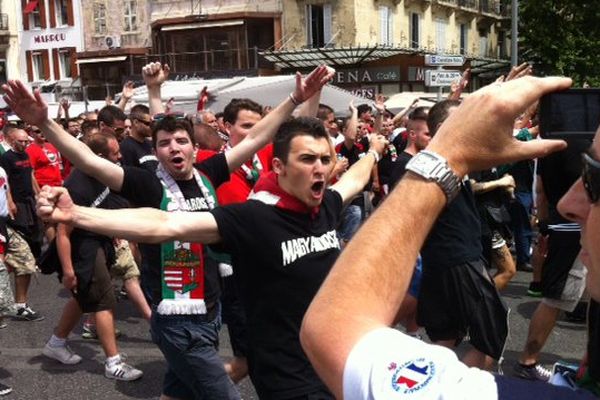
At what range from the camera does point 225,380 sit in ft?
11.2

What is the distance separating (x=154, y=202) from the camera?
138 inches

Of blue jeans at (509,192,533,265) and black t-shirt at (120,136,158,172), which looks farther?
blue jeans at (509,192,533,265)

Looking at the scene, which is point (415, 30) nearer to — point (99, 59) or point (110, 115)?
point (99, 59)

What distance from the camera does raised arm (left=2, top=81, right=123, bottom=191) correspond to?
126 inches

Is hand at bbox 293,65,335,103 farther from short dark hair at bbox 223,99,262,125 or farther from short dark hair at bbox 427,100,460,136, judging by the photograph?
short dark hair at bbox 223,99,262,125

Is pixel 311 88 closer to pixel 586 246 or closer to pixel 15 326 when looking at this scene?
pixel 586 246

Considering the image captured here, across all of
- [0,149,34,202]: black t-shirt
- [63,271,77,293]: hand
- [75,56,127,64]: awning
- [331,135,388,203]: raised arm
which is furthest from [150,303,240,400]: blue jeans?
[75,56,127,64]: awning

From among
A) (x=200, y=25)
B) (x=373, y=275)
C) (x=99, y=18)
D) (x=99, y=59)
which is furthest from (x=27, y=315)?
(x=99, y=18)

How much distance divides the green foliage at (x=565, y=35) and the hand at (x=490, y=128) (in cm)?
2932

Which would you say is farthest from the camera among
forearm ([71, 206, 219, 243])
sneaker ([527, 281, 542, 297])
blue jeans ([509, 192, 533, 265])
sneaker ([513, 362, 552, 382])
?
blue jeans ([509, 192, 533, 265])

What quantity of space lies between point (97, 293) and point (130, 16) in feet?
107

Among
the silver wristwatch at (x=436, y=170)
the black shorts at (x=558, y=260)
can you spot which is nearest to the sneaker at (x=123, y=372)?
the black shorts at (x=558, y=260)

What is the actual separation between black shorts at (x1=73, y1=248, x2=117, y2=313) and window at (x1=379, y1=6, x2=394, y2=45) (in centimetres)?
2854

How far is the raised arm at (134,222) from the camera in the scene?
2525 millimetres
